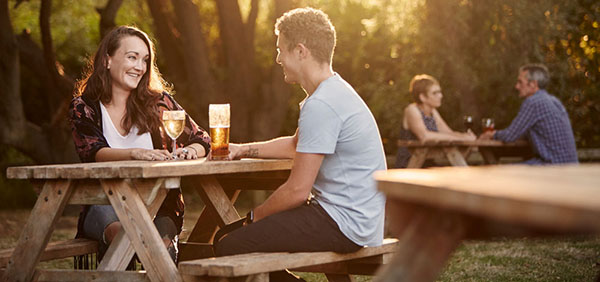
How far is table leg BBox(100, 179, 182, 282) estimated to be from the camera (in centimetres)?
326

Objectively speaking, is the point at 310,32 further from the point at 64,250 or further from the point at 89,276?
the point at 64,250

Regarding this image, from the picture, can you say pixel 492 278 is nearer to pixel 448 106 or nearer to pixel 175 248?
pixel 175 248

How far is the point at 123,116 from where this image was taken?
4508 millimetres

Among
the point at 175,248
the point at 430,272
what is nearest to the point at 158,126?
the point at 175,248

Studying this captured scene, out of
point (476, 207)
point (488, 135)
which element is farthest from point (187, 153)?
point (488, 135)

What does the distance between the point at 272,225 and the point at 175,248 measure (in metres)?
0.81

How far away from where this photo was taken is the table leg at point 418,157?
804 centimetres

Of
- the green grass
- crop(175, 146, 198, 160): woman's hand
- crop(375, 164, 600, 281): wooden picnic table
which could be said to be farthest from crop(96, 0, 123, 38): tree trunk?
crop(375, 164, 600, 281): wooden picnic table

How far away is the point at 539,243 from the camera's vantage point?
7270mm

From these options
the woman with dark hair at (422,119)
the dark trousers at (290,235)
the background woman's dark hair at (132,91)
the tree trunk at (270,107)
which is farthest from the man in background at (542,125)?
the dark trousers at (290,235)

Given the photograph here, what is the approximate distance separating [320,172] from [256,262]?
64cm

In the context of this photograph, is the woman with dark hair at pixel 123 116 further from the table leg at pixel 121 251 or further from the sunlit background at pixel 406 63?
the sunlit background at pixel 406 63

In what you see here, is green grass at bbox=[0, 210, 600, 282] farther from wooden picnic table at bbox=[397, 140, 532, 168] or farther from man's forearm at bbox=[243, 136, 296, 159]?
man's forearm at bbox=[243, 136, 296, 159]

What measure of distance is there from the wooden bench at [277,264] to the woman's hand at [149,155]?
2.27ft
